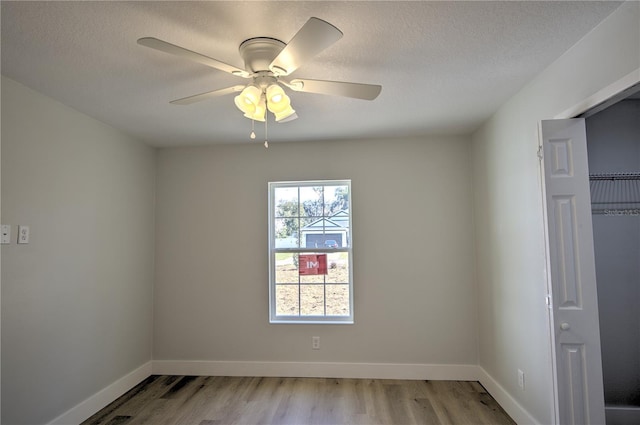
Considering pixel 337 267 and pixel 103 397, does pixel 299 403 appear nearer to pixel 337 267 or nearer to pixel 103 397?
pixel 337 267

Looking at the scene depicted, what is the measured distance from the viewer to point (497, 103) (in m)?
2.66

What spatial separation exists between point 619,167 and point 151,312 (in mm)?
4406

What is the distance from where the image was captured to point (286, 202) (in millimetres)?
3693

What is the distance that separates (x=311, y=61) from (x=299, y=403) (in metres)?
2.69

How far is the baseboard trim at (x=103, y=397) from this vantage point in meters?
2.53

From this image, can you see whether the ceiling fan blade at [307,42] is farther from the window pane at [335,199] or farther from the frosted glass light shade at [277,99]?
the window pane at [335,199]

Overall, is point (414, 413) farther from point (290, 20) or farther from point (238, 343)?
point (290, 20)

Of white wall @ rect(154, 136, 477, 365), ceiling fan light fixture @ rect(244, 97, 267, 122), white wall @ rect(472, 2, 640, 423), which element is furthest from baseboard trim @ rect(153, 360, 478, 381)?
ceiling fan light fixture @ rect(244, 97, 267, 122)

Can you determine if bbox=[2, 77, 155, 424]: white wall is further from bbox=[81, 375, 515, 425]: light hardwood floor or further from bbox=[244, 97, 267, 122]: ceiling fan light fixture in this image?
bbox=[244, 97, 267, 122]: ceiling fan light fixture

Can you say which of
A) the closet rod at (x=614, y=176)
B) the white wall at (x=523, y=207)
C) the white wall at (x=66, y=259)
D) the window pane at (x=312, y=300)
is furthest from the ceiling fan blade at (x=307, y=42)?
the window pane at (x=312, y=300)

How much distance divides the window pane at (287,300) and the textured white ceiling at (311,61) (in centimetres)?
179

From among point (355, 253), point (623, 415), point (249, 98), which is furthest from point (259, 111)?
point (623, 415)

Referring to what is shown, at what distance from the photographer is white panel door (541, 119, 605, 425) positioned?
180 cm

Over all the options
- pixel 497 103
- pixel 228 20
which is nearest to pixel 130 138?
pixel 228 20
